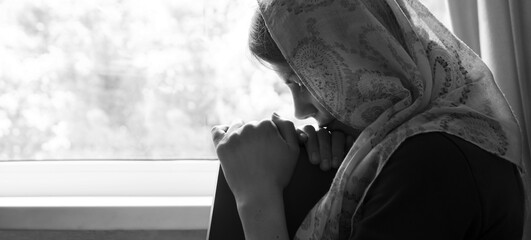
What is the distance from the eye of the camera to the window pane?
190 cm

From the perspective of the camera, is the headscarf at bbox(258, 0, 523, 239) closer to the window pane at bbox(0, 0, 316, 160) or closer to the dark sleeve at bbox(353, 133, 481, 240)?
the dark sleeve at bbox(353, 133, 481, 240)

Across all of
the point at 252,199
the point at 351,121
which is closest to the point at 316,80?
the point at 351,121

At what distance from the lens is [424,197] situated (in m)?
0.87

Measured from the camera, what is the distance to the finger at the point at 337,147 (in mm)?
1111

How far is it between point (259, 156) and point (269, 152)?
18 millimetres

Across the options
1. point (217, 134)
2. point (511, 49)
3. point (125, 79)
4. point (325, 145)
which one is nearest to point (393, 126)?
point (325, 145)

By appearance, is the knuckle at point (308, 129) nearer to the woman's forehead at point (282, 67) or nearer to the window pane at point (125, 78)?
the woman's forehead at point (282, 67)

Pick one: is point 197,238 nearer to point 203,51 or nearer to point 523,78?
point 203,51

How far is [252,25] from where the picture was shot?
1.13 m

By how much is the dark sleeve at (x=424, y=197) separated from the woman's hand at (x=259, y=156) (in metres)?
0.24

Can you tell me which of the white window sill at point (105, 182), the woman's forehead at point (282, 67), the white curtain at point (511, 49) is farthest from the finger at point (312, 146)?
the white window sill at point (105, 182)

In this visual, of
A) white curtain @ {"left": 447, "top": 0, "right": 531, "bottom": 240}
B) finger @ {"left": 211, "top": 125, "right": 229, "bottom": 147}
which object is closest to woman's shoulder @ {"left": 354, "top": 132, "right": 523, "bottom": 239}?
finger @ {"left": 211, "top": 125, "right": 229, "bottom": 147}

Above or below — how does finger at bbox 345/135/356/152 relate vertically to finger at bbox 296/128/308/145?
below

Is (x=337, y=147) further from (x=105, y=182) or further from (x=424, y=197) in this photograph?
(x=105, y=182)
